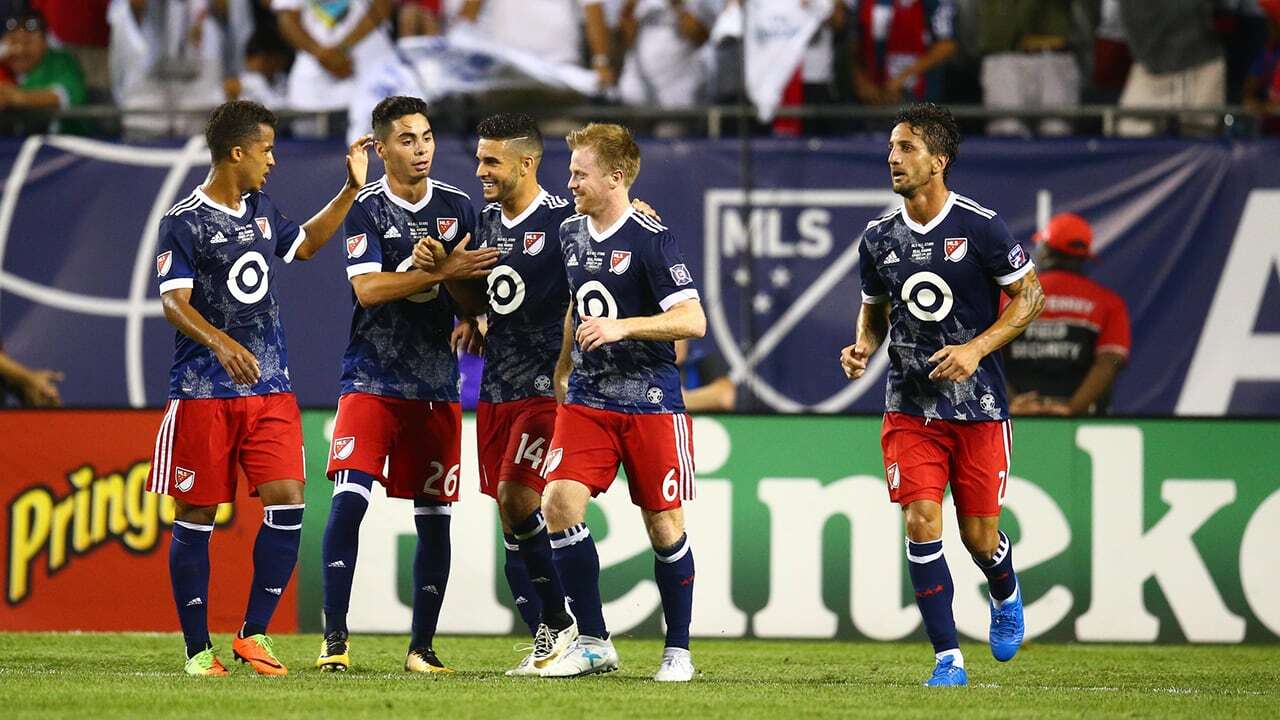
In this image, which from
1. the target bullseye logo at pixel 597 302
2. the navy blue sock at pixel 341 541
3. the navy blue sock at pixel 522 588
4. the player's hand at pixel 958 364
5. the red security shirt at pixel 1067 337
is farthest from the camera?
the red security shirt at pixel 1067 337

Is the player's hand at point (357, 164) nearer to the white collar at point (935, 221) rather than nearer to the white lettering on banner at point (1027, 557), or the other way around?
the white collar at point (935, 221)

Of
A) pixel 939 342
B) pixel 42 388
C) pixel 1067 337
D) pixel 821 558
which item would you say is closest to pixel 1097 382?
pixel 1067 337

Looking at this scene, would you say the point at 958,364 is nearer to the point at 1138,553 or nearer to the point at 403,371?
the point at 403,371

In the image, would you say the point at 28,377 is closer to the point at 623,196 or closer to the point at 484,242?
the point at 484,242

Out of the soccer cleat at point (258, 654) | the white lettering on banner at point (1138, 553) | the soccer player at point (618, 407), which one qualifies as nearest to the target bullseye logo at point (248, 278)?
the soccer player at point (618, 407)

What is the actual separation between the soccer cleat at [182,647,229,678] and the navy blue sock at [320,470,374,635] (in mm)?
476

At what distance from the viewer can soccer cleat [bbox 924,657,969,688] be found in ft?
23.8

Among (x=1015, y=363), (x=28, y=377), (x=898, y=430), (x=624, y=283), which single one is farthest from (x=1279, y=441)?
(x=28, y=377)

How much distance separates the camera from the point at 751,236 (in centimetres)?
1234

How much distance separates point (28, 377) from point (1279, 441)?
24.5 feet

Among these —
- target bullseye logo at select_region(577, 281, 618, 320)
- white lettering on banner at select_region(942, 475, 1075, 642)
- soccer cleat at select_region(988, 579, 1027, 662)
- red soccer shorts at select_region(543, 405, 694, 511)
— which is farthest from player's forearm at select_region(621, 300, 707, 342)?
white lettering on banner at select_region(942, 475, 1075, 642)

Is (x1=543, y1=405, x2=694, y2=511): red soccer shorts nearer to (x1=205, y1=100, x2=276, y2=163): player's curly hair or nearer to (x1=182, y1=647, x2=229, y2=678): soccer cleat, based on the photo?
(x1=182, y1=647, x2=229, y2=678): soccer cleat

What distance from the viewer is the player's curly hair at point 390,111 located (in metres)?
7.71

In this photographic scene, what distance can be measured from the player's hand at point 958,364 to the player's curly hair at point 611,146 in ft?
4.68
